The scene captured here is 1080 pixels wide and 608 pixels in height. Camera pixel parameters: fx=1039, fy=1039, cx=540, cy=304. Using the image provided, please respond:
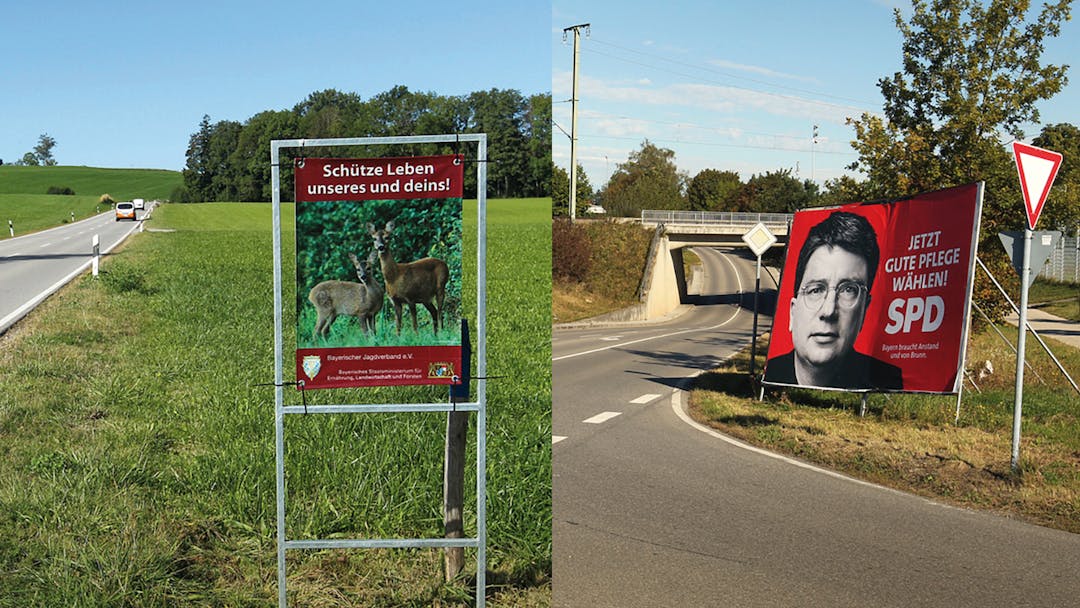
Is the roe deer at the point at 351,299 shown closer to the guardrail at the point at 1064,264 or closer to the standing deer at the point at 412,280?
the standing deer at the point at 412,280

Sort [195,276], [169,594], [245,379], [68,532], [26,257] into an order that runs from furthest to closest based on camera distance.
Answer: [26,257]
[195,276]
[245,379]
[68,532]
[169,594]

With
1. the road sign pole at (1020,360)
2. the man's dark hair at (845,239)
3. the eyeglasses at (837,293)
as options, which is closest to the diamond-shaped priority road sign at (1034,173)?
the road sign pole at (1020,360)

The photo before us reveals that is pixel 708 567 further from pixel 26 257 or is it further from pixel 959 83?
pixel 26 257

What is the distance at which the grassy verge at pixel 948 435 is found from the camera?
6.87 m

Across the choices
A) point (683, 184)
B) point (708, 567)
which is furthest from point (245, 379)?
point (683, 184)

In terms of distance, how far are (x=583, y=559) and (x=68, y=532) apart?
2555 mm

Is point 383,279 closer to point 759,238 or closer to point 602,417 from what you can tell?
point 602,417

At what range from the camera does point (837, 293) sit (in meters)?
10.8

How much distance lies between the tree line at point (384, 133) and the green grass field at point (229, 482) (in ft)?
2.03

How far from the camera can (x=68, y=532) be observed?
513 cm

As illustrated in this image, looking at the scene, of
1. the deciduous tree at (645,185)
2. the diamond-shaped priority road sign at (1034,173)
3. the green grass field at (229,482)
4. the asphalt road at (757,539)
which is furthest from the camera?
the deciduous tree at (645,185)

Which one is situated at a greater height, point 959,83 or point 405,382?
point 959,83

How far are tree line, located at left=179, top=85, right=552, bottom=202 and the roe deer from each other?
1.68 ft

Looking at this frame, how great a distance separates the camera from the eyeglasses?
34.8ft
